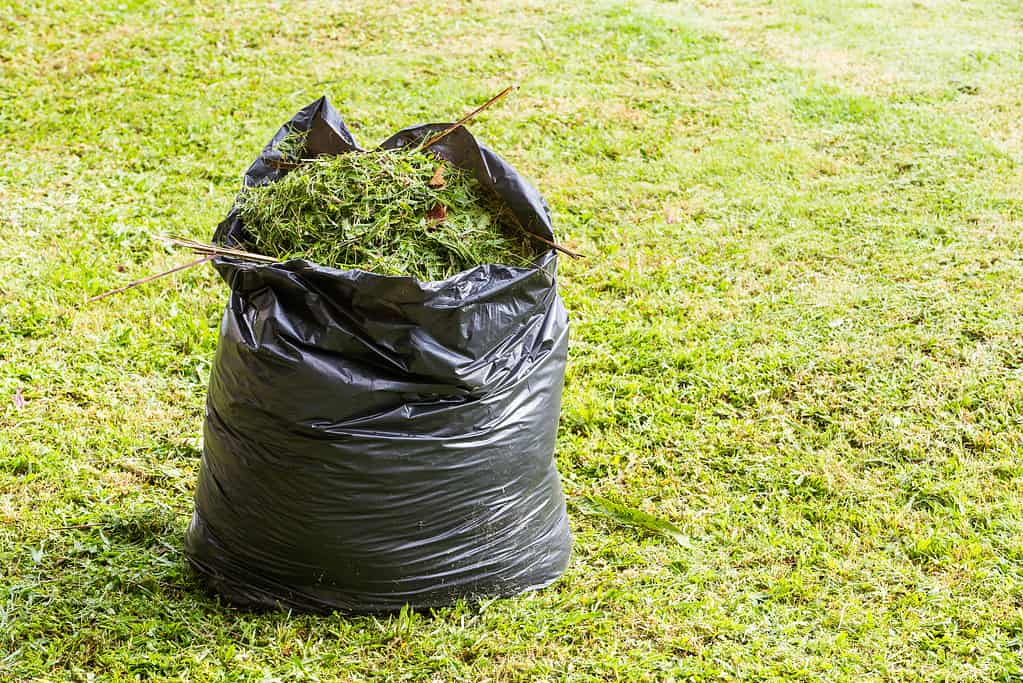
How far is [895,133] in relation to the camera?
5.79 m

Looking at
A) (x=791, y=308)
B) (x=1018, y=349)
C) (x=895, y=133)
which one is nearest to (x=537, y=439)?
(x=791, y=308)

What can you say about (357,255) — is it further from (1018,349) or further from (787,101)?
(787,101)

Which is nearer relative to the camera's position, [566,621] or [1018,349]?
[566,621]

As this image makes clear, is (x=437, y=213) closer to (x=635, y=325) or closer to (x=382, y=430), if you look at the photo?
(x=382, y=430)

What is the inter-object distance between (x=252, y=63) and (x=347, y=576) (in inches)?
191

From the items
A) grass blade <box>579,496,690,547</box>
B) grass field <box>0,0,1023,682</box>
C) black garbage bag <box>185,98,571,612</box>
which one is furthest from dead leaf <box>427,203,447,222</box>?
grass blade <box>579,496,690,547</box>

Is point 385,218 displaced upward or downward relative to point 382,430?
upward

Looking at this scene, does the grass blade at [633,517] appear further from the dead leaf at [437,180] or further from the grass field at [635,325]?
the dead leaf at [437,180]

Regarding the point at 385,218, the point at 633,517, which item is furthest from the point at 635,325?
the point at 385,218

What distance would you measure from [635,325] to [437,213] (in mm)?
1803

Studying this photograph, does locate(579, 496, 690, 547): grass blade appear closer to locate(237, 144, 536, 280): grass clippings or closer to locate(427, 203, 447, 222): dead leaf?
locate(237, 144, 536, 280): grass clippings

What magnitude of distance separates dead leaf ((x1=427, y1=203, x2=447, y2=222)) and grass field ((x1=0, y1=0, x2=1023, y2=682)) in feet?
3.25

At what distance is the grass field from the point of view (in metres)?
2.58

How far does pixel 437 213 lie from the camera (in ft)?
8.09
